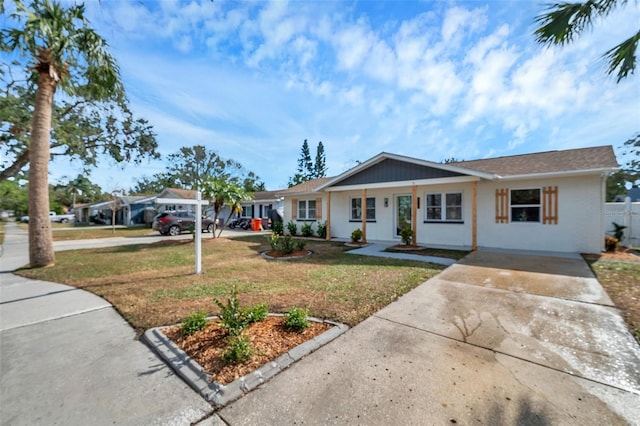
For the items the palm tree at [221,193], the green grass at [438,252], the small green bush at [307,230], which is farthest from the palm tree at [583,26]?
the palm tree at [221,193]

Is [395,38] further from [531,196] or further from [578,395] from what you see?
[578,395]

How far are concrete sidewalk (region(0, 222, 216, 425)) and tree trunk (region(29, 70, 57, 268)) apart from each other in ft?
15.9

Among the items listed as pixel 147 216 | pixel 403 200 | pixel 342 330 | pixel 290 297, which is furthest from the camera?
pixel 147 216

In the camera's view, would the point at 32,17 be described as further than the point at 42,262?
No

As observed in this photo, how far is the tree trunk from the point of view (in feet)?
23.8

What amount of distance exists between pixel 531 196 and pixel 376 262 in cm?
658

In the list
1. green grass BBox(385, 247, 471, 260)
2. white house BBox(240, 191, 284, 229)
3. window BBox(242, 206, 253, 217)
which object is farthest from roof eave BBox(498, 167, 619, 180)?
window BBox(242, 206, 253, 217)

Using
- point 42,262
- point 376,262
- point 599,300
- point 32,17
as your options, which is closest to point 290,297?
point 376,262

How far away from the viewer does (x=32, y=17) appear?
6418 millimetres

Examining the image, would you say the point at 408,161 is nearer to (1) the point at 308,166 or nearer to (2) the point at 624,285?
(2) the point at 624,285

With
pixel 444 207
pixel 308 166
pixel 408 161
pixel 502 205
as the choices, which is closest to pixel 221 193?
pixel 408 161

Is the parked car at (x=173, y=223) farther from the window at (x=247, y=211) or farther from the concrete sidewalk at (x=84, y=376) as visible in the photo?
the concrete sidewalk at (x=84, y=376)

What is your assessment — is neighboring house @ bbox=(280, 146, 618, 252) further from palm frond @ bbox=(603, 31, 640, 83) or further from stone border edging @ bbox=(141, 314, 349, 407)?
stone border edging @ bbox=(141, 314, 349, 407)

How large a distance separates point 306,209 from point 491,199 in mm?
9463
